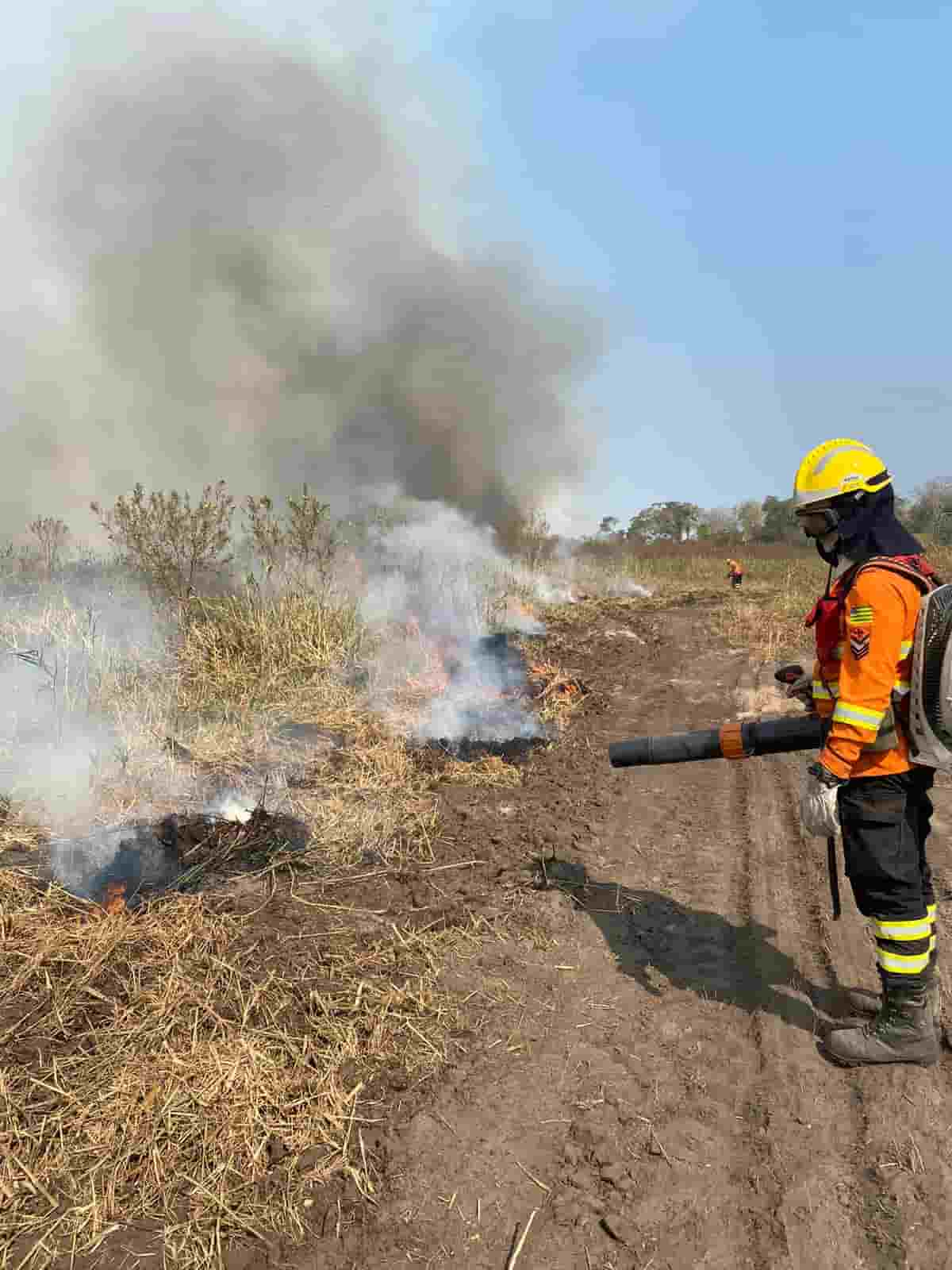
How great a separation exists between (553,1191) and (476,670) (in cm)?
679

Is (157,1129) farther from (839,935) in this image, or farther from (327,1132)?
(839,935)

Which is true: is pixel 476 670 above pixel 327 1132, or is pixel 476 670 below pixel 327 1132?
above

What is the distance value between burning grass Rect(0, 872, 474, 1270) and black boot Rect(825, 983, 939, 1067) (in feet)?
5.25

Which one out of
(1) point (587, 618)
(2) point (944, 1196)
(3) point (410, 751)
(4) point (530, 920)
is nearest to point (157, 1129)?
(4) point (530, 920)

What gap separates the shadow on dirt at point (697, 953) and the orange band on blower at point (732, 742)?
1.08 metres

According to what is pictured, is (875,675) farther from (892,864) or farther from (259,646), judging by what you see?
(259,646)

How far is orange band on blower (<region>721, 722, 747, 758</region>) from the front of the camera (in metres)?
3.18

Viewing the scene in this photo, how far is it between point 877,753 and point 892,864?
421 millimetres

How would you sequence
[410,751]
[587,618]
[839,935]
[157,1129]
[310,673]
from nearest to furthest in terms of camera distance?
[157,1129], [839,935], [410,751], [310,673], [587,618]

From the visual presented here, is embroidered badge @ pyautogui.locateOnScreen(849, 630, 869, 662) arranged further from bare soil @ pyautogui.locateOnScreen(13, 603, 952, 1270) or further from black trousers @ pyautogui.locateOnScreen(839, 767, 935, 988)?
bare soil @ pyautogui.locateOnScreen(13, 603, 952, 1270)

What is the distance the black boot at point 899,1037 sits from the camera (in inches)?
110

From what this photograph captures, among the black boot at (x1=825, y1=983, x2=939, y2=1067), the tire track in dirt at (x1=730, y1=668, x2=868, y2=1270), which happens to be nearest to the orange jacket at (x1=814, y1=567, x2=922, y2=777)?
the black boot at (x1=825, y1=983, x2=939, y2=1067)

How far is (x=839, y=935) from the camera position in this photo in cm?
370

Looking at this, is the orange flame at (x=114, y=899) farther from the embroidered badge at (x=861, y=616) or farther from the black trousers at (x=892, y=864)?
the embroidered badge at (x=861, y=616)
